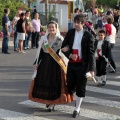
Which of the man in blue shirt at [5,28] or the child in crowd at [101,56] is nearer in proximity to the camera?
the child in crowd at [101,56]

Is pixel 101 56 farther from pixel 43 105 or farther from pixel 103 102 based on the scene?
pixel 43 105

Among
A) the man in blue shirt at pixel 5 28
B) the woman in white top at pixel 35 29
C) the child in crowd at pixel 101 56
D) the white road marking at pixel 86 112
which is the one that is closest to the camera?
the white road marking at pixel 86 112

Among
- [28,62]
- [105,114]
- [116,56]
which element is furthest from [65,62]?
[116,56]

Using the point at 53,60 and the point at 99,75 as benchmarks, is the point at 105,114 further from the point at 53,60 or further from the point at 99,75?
the point at 99,75

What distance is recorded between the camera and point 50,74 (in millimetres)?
7059

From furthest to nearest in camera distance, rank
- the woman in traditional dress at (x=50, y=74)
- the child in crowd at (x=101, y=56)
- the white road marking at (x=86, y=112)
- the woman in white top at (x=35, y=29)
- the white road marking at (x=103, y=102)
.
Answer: the woman in white top at (x=35, y=29) < the child in crowd at (x=101, y=56) < the white road marking at (x=103, y=102) < the woman in traditional dress at (x=50, y=74) < the white road marking at (x=86, y=112)

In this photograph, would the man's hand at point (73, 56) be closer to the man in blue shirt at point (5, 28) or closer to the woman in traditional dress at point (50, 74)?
the woman in traditional dress at point (50, 74)

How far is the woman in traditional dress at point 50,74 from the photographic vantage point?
274 inches

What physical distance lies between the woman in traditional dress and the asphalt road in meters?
0.28

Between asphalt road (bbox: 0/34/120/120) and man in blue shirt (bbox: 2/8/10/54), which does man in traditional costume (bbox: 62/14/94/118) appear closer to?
asphalt road (bbox: 0/34/120/120)

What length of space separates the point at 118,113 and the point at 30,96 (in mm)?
1685

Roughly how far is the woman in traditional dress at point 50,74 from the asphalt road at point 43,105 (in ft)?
0.91

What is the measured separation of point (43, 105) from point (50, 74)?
2.55ft

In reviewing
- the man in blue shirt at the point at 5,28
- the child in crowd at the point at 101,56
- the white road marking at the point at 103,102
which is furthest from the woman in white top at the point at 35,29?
the white road marking at the point at 103,102
